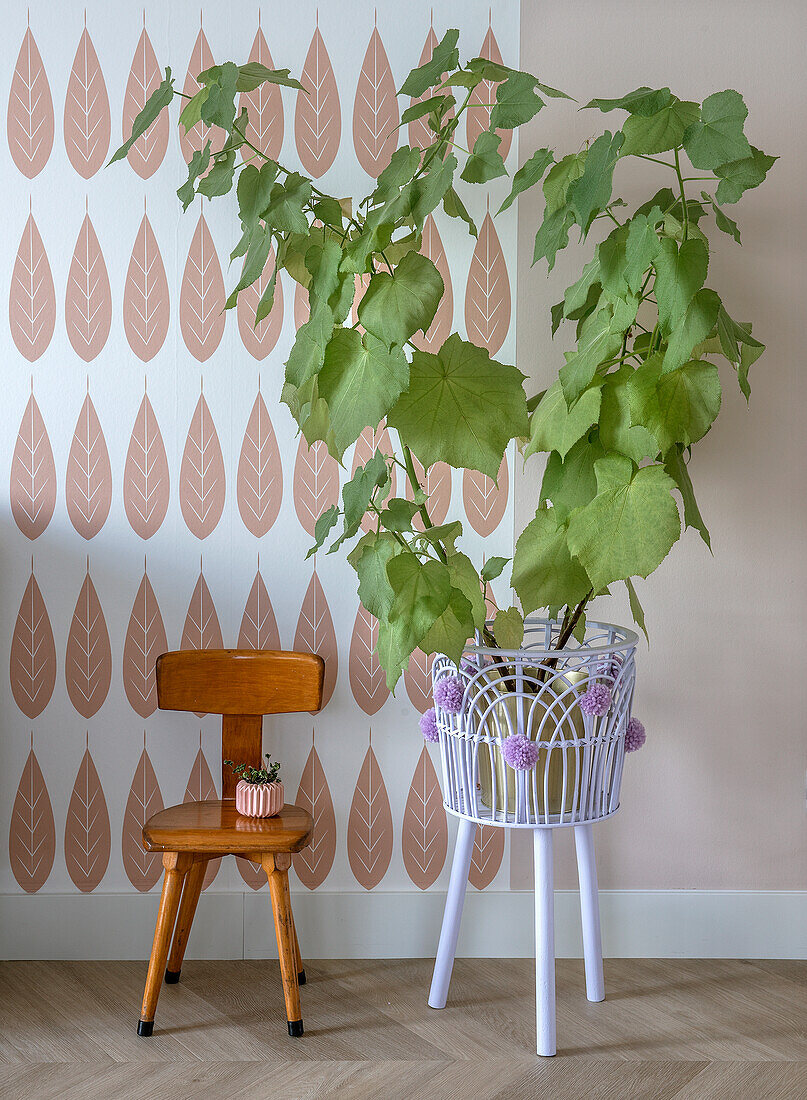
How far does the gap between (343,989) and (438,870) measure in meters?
0.30

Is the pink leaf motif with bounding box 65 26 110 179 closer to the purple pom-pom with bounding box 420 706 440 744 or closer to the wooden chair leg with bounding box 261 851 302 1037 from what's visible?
the purple pom-pom with bounding box 420 706 440 744

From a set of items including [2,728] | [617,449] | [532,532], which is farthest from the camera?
[2,728]

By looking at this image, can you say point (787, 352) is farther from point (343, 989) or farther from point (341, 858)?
point (343, 989)

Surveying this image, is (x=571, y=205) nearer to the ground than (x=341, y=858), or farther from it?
farther from it

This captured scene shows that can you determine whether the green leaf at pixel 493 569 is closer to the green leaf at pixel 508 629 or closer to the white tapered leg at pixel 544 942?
the green leaf at pixel 508 629

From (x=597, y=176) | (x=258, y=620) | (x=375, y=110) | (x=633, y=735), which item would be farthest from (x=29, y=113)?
(x=633, y=735)

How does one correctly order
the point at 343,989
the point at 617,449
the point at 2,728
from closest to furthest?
1. the point at 617,449
2. the point at 343,989
3. the point at 2,728

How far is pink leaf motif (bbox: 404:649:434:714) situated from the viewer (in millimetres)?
1996

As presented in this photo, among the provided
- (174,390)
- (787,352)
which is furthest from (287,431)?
(787,352)

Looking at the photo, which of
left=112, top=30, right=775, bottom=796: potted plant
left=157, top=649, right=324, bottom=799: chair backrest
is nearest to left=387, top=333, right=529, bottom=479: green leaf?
left=112, top=30, right=775, bottom=796: potted plant

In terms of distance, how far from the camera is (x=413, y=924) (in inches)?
78.9

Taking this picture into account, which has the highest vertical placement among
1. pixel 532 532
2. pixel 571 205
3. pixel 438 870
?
pixel 571 205

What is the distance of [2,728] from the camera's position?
6.53ft

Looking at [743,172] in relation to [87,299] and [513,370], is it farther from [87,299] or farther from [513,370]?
[87,299]
